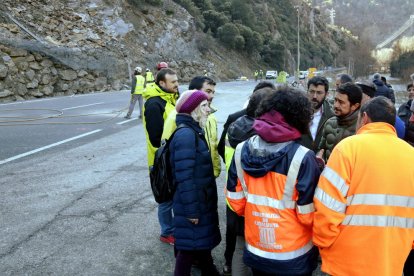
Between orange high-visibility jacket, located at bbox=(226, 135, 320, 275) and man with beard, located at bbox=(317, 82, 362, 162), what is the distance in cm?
139

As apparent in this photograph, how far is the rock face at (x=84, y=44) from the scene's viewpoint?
21.2 meters

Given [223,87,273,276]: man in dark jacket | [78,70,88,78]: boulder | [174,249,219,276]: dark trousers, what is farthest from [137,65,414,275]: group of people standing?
[78,70,88,78]: boulder

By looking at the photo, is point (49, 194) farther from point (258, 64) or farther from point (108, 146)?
point (258, 64)

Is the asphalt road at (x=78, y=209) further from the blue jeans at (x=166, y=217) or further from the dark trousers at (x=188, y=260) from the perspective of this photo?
the dark trousers at (x=188, y=260)

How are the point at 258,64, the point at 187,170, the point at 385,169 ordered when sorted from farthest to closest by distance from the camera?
the point at 258,64 < the point at 187,170 < the point at 385,169

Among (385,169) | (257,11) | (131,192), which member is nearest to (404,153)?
(385,169)

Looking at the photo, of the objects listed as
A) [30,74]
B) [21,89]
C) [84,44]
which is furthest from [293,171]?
[84,44]

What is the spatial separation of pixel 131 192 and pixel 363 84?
3411 millimetres

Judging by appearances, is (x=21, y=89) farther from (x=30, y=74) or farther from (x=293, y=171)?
(x=293, y=171)

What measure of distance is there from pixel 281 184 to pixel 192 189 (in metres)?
0.89

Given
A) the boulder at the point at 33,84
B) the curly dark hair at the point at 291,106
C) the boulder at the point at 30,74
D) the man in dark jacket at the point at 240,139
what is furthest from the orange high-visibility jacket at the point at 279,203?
the boulder at the point at 30,74

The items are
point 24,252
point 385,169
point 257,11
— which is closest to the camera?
point 385,169

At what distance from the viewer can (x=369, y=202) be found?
222 centimetres

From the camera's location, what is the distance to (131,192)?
5.59m
